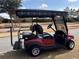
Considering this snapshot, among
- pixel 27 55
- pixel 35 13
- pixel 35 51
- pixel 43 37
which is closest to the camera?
pixel 35 13

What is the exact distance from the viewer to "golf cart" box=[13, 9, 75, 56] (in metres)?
8.93

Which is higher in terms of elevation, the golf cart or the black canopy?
the black canopy

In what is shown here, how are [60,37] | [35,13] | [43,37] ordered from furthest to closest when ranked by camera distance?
[60,37]
[43,37]
[35,13]

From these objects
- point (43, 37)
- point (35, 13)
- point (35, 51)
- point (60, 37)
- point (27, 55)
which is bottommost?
point (27, 55)

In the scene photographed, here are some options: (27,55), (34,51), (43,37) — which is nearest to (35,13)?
(43,37)

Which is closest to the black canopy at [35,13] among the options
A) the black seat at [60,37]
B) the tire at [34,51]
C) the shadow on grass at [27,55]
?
the black seat at [60,37]

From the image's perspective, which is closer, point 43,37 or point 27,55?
point 27,55

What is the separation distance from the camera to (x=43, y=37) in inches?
374

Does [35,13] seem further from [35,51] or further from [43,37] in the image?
[35,51]

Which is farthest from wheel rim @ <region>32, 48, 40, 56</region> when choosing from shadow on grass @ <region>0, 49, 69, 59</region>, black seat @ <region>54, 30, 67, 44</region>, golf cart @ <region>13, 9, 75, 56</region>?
black seat @ <region>54, 30, 67, 44</region>

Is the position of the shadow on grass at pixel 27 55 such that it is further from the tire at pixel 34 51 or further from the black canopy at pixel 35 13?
the black canopy at pixel 35 13

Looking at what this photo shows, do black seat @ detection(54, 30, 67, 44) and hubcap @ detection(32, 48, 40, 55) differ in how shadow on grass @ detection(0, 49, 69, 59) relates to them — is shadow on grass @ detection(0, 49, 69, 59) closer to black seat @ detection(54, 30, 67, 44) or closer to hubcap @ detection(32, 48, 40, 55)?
hubcap @ detection(32, 48, 40, 55)

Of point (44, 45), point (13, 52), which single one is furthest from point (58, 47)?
point (13, 52)

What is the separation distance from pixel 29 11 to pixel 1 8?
157ft
